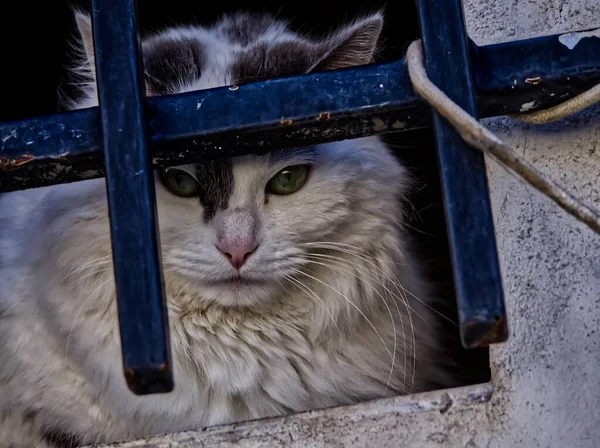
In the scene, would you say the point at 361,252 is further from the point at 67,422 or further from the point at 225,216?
the point at 67,422

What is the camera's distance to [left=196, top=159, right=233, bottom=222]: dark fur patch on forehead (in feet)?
5.38

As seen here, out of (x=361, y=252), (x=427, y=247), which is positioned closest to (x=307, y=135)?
(x=361, y=252)

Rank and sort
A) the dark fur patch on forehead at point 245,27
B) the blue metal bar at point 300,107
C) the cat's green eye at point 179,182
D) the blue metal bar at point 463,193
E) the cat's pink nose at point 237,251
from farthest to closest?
the dark fur patch on forehead at point 245,27 → the cat's green eye at point 179,182 → the cat's pink nose at point 237,251 → the blue metal bar at point 300,107 → the blue metal bar at point 463,193

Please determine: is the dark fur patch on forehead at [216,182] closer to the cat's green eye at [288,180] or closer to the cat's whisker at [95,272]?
the cat's green eye at [288,180]

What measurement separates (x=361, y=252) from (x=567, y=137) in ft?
1.87

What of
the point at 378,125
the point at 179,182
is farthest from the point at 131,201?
the point at 179,182

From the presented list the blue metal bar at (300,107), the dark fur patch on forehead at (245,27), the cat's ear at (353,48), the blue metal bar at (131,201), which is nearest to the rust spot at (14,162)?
the blue metal bar at (300,107)

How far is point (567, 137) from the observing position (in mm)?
1410

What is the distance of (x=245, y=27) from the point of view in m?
2.25

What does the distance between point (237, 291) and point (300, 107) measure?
21.4 inches

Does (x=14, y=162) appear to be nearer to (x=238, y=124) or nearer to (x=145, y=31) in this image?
(x=238, y=124)

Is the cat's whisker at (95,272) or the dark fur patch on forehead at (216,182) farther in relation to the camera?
the cat's whisker at (95,272)

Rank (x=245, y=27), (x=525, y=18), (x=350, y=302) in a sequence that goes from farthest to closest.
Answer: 1. (x=245, y=27)
2. (x=350, y=302)
3. (x=525, y=18)

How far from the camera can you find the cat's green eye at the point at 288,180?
5.66 feet
